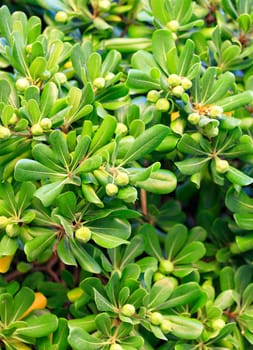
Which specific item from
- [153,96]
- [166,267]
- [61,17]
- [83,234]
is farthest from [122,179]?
[61,17]

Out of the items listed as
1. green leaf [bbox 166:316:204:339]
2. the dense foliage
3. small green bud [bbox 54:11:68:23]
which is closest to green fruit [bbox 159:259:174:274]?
the dense foliage

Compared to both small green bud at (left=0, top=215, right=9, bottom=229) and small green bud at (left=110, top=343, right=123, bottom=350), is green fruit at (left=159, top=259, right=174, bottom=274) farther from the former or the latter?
small green bud at (left=0, top=215, right=9, bottom=229)

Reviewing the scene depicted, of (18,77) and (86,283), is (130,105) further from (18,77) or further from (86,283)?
(86,283)

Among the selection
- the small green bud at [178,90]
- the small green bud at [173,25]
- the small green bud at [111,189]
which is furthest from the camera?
the small green bud at [173,25]

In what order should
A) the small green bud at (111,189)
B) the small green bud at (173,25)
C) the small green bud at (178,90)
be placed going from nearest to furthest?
the small green bud at (111,189) → the small green bud at (178,90) → the small green bud at (173,25)

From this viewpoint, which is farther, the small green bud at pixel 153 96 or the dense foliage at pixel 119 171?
the small green bud at pixel 153 96

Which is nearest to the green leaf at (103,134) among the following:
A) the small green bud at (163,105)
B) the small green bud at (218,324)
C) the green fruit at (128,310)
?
the small green bud at (163,105)

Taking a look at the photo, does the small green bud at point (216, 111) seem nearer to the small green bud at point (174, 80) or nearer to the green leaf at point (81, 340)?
the small green bud at point (174, 80)
